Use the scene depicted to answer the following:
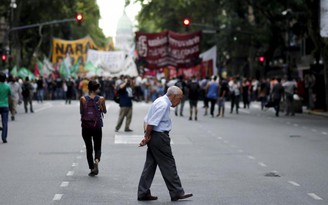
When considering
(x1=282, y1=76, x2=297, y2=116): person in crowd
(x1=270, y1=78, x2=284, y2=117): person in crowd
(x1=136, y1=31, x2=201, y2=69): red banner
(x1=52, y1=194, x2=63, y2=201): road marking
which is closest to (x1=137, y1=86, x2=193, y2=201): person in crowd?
(x1=52, y1=194, x2=63, y2=201): road marking

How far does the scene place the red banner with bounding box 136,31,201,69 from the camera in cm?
5062

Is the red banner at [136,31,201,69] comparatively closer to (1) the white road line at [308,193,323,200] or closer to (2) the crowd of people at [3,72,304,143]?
(2) the crowd of people at [3,72,304,143]

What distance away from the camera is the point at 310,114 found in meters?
39.5

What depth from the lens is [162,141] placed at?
11594 mm

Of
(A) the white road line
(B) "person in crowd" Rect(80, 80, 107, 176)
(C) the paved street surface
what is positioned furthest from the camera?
(B) "person in crowd" Rect(80, 80, 107, 176)

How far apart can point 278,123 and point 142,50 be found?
20843 mm

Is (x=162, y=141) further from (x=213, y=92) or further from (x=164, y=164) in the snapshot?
(x=213, y=92)

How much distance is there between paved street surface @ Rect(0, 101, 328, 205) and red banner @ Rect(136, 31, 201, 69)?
23.1 meters

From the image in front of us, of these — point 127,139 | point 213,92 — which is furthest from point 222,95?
point 127,139

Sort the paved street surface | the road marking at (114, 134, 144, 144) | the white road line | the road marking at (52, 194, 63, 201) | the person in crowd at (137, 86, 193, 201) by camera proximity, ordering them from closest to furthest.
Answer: the person in crowd at (137, 86, 193, 201)
the road marking at (52, 194, 63, 201)
the white road line
the paved street surface
the road marking at (114, 134, 144, 144)

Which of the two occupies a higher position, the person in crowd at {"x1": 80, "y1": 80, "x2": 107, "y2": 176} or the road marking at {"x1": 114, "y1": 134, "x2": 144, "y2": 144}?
the person in crowd at {"x1": 80, "y1": 80, "x2": 107, "y2": 176}

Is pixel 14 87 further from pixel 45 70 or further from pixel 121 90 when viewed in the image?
pixel 45 70

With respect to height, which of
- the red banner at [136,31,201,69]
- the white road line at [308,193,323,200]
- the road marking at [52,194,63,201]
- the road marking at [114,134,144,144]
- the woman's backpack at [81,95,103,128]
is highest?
the red banner at [136,31,201,69]

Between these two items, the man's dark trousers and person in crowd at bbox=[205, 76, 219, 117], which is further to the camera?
person in crowd at bbox=[205, 76, 219, 117]
